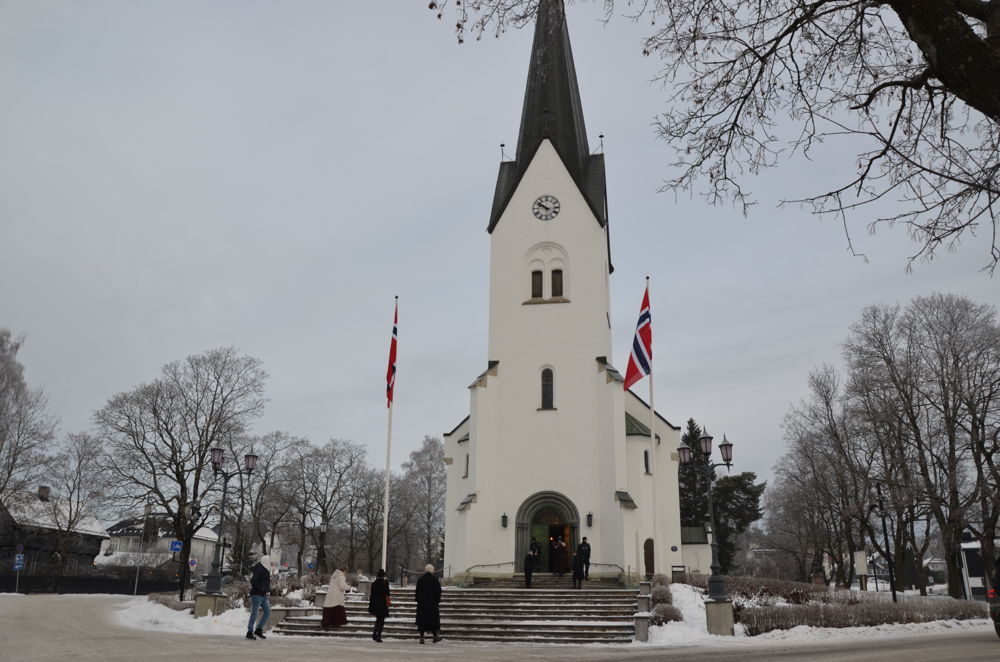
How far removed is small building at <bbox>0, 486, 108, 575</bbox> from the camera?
147 ft

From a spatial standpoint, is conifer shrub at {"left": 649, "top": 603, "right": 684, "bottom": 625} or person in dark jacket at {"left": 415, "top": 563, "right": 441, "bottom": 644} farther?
conifer shrub at {"left": 649, "top": 603, "right": 684, "bottom": 625}

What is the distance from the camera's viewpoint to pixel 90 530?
61562 millimetres

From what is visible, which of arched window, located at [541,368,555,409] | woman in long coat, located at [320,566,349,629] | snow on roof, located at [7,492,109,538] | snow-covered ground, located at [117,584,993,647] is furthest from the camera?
snow on roof, located at [7,492,109,538]

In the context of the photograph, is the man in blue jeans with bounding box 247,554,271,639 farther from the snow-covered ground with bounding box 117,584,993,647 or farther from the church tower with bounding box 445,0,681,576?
the church tower with bounding box 445,0,681,576

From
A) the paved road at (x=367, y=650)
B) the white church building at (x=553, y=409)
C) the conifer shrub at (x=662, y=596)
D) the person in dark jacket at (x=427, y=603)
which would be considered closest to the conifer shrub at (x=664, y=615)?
the conifer shrub at (x=662, y=596)

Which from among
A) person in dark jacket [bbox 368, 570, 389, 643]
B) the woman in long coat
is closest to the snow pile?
the woman in long coat

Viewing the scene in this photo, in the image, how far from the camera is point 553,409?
89.8 ft

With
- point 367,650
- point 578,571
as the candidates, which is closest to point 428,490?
point 578,571

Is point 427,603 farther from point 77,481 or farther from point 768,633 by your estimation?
point 77,481

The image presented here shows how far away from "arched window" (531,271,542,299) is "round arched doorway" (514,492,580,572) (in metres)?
8.19

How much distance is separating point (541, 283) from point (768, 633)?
56.1 feet

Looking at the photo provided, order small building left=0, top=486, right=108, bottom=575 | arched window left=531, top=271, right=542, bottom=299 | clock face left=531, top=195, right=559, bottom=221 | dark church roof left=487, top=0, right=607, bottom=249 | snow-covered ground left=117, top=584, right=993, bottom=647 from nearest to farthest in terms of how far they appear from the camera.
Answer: snow-covered ground left=117, top=584, right=993, bottom=647, arched window left=531, top=271, right=542, bottom=299, clock face left=531, top=195, right=559, bottom=221, dark church roof left=487, top=0, right=607, bottom=249, small building left=0, top=486, right=108, bottom=575

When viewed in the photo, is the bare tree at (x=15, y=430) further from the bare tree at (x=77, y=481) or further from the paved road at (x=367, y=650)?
the paved road at (x=367, y=650)

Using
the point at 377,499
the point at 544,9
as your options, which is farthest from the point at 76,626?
the point at 377,499
